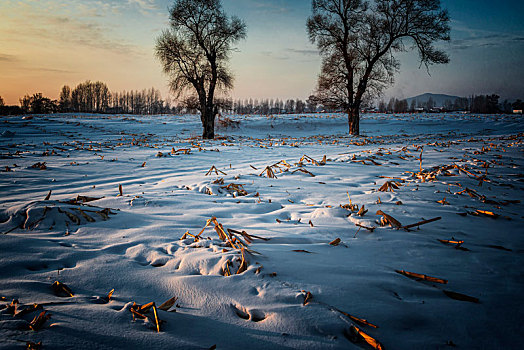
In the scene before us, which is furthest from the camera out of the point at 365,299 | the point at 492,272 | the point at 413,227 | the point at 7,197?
the point at 7,197

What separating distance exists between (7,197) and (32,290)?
2843mm

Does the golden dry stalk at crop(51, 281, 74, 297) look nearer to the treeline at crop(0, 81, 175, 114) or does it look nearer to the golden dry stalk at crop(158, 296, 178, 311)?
the golden dry stalk at crop(158, 296, 178, 311)

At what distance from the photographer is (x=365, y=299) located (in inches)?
44.1

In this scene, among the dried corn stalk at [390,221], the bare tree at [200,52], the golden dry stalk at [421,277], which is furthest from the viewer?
the bare tree at [200,52]

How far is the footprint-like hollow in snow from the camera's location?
105cm

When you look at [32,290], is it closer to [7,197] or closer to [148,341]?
[148,341]

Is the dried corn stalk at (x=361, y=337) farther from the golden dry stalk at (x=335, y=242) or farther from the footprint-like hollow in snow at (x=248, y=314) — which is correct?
the golden dry stalk at (x=335, y=242)

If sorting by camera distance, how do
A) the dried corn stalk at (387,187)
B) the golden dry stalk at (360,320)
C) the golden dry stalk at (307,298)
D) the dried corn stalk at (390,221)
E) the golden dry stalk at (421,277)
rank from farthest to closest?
the dried corn stalk at (387,187) → the dried corn stalk at (390,221) → the golden dry stalk at (421,277) → the golden dry stalk at (307,298) → the golden dry stalk at (360,320)

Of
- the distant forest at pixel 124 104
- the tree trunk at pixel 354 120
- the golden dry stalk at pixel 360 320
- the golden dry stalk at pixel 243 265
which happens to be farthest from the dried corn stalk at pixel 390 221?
the distant forest at pixel 124 104

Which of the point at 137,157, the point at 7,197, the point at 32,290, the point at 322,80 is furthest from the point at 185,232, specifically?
the point at 322,80

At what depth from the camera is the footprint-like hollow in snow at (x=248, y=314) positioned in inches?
41.2

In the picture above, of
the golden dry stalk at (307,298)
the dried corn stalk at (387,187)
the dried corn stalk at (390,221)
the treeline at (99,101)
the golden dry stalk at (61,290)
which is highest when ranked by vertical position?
the treeline at (99,101)

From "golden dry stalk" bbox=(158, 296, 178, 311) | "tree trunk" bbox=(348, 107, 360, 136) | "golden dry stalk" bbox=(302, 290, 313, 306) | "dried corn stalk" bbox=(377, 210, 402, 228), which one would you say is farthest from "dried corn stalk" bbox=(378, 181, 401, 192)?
"tree trunk" bbox=(348, 107, 360, 136)

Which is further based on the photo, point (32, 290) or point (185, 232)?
point (185, 232)
